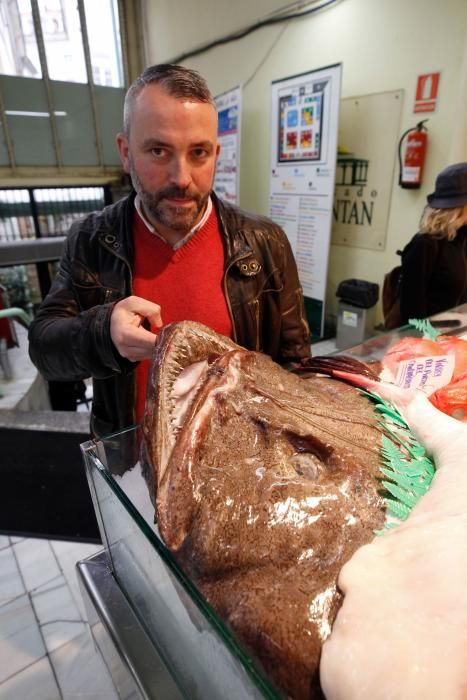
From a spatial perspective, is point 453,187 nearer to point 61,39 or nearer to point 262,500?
point 262,500

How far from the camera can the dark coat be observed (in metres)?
3.19

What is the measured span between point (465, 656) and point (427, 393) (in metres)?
0.75

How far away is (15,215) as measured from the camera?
9492 millimetres

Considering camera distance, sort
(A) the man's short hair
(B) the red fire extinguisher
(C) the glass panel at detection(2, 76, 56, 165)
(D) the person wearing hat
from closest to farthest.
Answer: (A) the man's short hair
(D) the person wearing hat
(B) the red fire extinguisher
(C) the glass panel at detection(2, 76, 56, 165)

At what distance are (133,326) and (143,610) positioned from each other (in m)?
0.71

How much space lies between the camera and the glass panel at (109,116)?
9.40 metres

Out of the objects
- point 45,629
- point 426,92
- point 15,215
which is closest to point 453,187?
point 426,92

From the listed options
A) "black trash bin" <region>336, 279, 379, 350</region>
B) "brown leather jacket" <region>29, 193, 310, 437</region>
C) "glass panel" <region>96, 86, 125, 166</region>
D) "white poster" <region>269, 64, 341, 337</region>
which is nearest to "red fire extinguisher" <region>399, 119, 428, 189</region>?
"white poster" <region>269, 64, 341, 337</region>

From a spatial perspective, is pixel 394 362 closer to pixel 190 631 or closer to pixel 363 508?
pixel 363 508

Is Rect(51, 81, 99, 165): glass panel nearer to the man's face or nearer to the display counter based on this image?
the man's face

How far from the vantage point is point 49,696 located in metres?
1.83

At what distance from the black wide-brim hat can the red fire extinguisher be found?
59.9 inches

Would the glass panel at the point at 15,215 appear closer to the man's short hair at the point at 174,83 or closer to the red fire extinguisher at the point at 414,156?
the red fire extinguisher at the point at 414,156

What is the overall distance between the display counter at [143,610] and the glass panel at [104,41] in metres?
10.6
